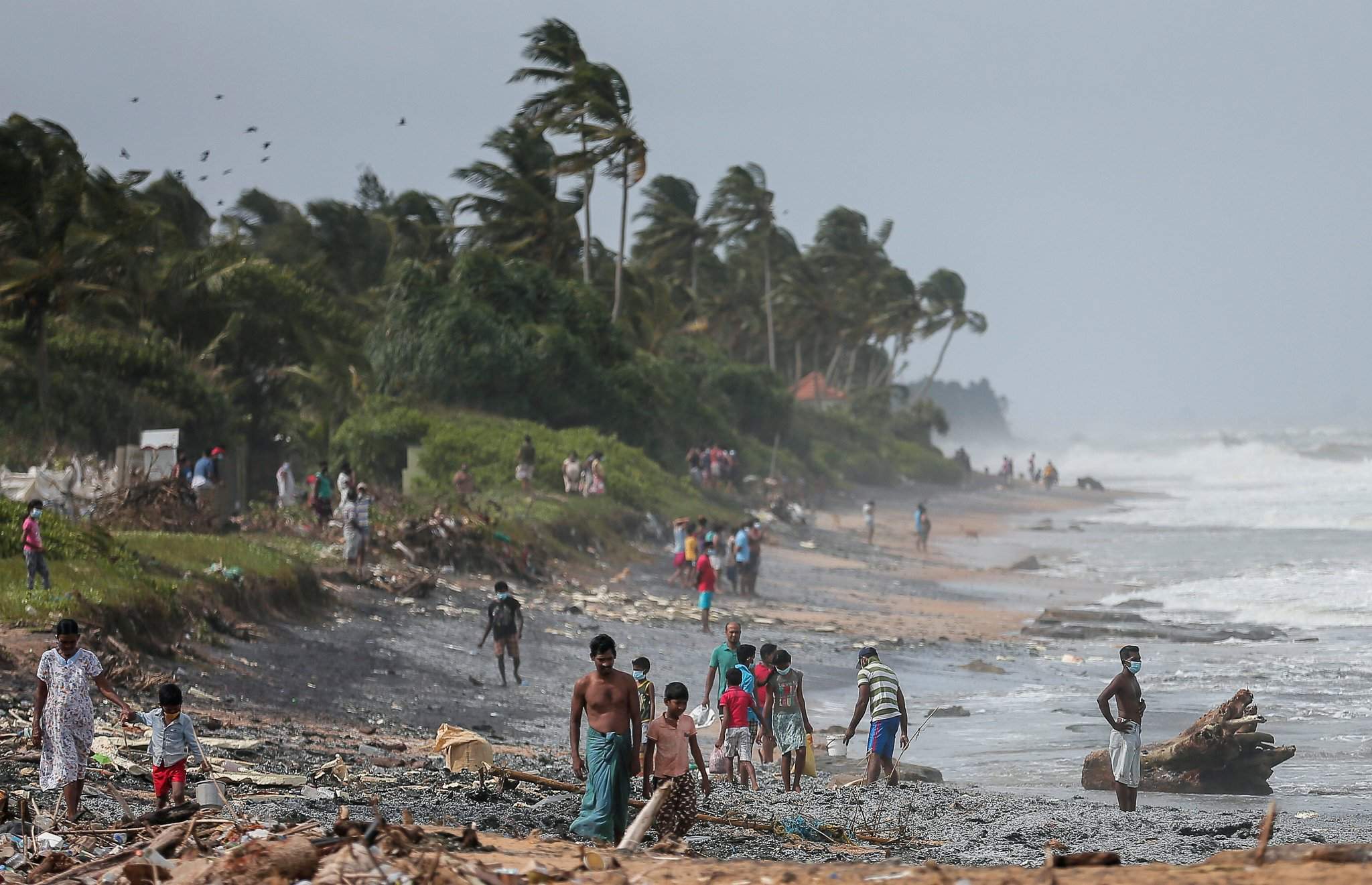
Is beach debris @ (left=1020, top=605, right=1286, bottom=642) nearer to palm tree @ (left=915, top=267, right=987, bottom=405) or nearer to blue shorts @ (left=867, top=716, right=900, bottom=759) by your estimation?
blue shorts @ (left=867, top=716, right=900, bottom=759)

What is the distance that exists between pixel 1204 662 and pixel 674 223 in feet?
159

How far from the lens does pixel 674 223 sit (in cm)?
6594

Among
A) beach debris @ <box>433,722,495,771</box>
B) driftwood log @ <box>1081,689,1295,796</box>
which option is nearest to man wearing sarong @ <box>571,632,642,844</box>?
beach debris @ <box>433,722,495,771</box>

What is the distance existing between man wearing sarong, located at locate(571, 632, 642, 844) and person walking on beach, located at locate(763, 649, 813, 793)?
3.27 metres

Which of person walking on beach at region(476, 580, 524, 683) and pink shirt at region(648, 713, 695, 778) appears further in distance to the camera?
person walking on beach at region(476, 580, 524, 683)

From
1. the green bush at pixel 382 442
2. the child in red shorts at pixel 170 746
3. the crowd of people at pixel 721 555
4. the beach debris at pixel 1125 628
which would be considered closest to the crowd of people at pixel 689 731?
the child in red shorts at pixel 170 746

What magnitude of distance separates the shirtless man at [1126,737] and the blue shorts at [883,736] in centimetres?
170

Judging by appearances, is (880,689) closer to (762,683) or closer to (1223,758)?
(762,683)

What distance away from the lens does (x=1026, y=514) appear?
A: 56.3 m

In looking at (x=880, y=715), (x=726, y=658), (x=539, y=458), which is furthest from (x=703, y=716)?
(x=539, y=458)

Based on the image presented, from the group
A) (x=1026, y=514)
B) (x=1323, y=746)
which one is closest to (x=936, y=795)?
(x=1323, y=746)

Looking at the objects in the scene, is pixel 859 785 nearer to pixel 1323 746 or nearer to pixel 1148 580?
pixel 1323 746

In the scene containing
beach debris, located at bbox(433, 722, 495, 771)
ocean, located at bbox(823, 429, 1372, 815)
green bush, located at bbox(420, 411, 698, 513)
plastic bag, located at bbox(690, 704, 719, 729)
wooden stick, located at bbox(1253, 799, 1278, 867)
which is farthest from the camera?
green bush, located at bbox(420, 411, 698, 513)

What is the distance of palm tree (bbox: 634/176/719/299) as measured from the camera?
65.8 metres
